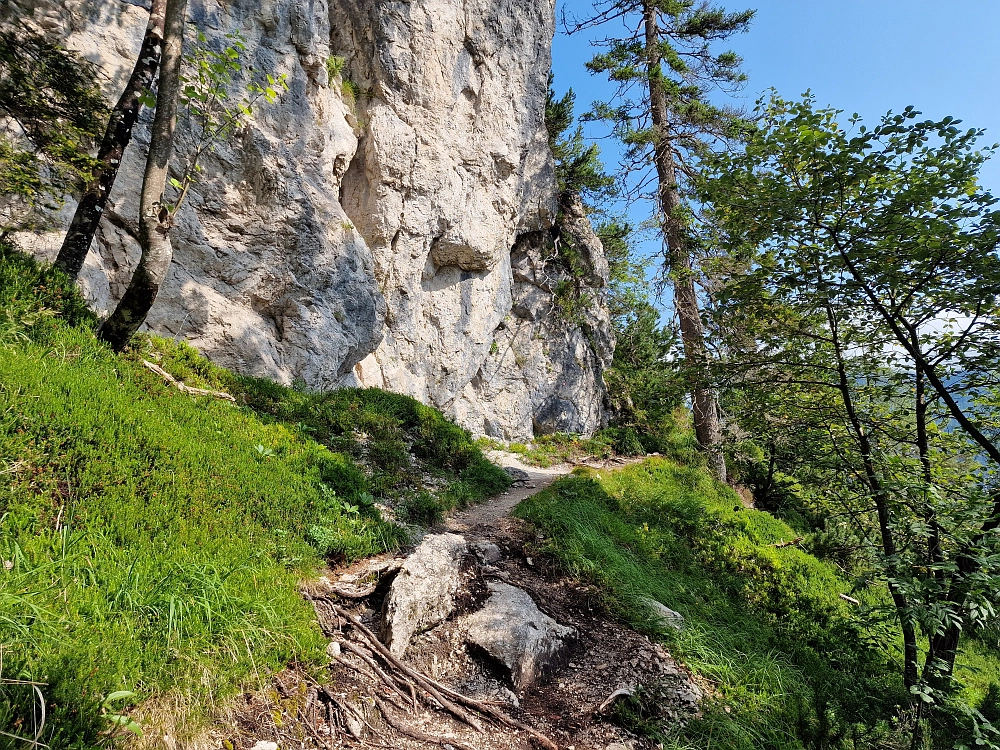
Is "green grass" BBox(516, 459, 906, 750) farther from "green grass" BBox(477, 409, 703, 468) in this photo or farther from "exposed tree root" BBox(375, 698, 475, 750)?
"green grass" BBox(477, 409, 703, 468)

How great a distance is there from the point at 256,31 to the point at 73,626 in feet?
39.1

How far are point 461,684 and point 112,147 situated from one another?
725cm

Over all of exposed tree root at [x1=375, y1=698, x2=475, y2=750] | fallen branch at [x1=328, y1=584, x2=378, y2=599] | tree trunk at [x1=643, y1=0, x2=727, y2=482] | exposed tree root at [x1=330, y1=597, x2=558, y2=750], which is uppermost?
tree trunk at [x1=643, y1=0, x2=727, y2=482]

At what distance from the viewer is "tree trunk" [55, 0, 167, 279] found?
5656mm

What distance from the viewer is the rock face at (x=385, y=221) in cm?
870

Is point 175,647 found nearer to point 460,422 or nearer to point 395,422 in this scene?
point 395,422

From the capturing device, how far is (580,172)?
68.5ft

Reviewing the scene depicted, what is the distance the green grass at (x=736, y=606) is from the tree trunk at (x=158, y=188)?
5829 mm

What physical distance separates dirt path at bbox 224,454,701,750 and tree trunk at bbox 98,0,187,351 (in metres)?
4.01

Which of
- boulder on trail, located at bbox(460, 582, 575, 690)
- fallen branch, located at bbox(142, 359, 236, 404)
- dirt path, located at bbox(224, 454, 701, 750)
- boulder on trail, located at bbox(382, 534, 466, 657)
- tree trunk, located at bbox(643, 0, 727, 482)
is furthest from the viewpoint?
tree trunk, located at bbox(643, 0, 727, 482)

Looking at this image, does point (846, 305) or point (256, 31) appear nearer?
point (846, 305)

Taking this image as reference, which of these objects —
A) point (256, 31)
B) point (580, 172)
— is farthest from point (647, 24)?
point (256, 31)

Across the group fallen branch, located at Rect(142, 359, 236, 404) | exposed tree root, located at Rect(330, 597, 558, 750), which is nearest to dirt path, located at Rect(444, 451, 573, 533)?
exposed tree root, located at Rect(330, 597, 558, 750)

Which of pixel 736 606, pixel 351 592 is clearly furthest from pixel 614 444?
pixel 351 592
